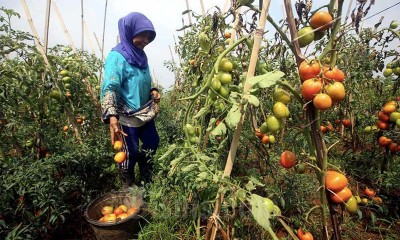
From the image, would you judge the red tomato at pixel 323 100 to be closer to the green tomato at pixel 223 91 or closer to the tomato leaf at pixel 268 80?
the tomato leaf at pixel 268 80

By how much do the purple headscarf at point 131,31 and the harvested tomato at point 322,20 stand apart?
1.50 metres

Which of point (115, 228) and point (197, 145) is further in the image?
point (115, 228)

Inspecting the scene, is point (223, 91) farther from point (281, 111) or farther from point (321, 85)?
point (321, 85)

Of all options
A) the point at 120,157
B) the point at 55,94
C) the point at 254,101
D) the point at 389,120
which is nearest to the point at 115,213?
the point at 120,157

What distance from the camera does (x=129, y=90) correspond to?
213 cm

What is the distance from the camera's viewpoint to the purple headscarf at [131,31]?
203 cm

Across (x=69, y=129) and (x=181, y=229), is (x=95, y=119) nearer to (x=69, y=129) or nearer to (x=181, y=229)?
(x=69, y=129)

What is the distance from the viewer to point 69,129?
267 cm

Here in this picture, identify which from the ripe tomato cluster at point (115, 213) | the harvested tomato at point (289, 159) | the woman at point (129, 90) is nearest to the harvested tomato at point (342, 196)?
the harvested tomato at point (289, 159)

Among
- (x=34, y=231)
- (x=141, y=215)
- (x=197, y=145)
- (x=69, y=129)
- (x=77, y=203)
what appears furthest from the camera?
(x=69, y=129)

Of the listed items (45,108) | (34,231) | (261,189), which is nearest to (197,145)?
(261,189)

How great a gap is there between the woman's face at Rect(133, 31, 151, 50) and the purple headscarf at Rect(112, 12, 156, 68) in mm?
31

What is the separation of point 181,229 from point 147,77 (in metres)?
1.29

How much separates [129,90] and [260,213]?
1608mm
